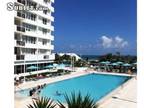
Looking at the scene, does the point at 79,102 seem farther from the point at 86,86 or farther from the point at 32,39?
the point at 32,39

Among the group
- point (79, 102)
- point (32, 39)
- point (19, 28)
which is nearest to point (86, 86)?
point (19, 28)

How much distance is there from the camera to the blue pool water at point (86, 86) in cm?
1414

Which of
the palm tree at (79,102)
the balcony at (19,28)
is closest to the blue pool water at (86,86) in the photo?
the balcony at (19,28)

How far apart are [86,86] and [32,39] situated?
24.8 feet

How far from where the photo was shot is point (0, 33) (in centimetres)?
321

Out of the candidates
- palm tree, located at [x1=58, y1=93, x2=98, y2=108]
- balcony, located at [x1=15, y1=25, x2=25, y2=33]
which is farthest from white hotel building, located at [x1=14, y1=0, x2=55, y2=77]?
palm tree, located at [x1=58, y1=93, x2=98, y2=108]

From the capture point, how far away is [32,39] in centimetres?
2288

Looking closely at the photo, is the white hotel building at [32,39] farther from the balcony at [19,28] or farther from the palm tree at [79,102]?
the palm tree at [79,102]

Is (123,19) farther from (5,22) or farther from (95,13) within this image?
(5,22)

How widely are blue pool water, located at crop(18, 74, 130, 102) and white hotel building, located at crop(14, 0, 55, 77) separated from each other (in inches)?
134

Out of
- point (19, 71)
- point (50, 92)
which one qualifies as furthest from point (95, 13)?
point (50, 92)

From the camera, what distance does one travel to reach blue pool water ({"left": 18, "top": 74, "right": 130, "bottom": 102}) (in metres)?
14.1

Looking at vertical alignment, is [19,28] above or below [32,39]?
above

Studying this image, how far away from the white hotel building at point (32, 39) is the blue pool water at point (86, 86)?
3.40m
